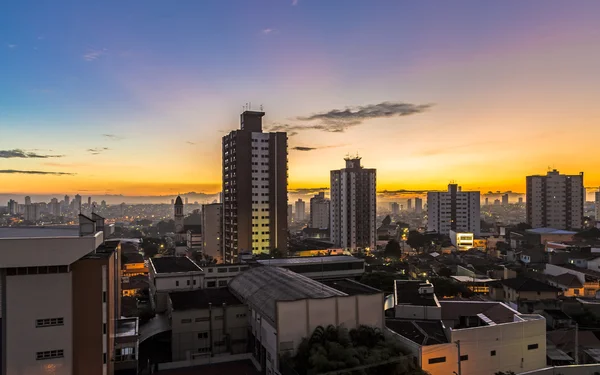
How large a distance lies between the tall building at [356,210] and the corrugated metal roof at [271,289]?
4389 cm

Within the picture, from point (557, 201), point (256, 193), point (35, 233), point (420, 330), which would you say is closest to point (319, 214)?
point (557, 201)

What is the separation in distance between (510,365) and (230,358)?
11.4 metres

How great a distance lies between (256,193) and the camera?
52688mm

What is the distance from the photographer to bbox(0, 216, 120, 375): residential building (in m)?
12.8

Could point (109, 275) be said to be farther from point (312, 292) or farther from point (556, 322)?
point (556, 322)

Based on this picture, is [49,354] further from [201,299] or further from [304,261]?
[304,261]

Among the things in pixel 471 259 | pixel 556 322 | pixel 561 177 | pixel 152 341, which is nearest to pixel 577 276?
pixel 556 322

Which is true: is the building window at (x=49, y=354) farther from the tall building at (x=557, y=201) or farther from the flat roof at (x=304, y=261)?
the tall building at (x=557, y=201)

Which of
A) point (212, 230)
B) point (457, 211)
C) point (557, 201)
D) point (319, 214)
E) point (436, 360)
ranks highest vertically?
point (557, 201)

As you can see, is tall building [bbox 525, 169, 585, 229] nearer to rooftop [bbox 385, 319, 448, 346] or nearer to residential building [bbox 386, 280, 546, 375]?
residential building [bbox 386, 280, 546, 375]

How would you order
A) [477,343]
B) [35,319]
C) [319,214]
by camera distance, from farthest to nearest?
1. [319,214]
2. [477,343]
3. [35,319]

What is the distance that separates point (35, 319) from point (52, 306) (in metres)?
0.57

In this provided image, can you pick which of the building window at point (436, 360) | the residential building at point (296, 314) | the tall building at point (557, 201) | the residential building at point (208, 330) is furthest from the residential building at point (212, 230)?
the tall building at point (557, 201)

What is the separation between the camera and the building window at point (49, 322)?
13148mm
